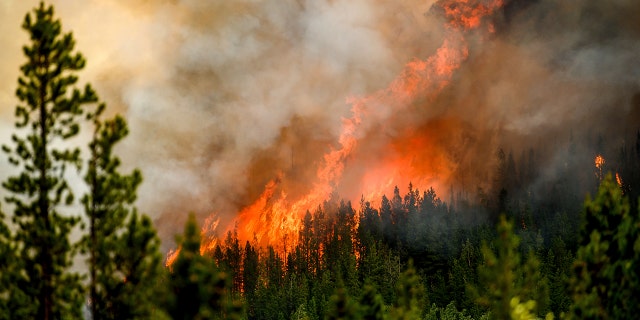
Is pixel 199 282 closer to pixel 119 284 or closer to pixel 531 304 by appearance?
pixel 119 284

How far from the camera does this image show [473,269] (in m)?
122

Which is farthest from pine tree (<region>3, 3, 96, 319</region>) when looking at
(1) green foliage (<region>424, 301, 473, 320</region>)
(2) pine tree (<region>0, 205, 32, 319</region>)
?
(1) green foliage (<region>424, 301, 473, 320</region>)

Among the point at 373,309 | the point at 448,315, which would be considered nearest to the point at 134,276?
the point at 373,309

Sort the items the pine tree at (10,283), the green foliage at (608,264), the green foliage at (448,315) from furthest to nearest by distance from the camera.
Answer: the green foliage at (448,315), the green foliage at (608,264), the pine tree at (10,283)

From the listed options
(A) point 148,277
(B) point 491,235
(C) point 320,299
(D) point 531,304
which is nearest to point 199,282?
(A) point 148,277

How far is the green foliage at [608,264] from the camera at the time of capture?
3334cm

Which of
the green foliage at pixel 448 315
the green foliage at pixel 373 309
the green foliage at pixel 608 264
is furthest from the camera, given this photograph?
the green foliage at pixel 448 315

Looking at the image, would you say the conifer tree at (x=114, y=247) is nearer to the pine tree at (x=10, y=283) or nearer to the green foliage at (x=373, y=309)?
the pine tree at (x=10, y=283)

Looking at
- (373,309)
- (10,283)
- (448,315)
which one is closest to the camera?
(10,283)

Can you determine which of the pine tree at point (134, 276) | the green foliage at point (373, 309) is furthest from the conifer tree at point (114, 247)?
the green foliage at point (373, 309)

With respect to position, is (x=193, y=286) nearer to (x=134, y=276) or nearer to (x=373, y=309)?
(x=134, y=276)

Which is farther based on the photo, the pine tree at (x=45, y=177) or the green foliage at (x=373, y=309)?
the green foliage at (x=373, y=309)

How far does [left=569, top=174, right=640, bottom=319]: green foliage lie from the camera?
33344 mm

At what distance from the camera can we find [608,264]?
3422cm
